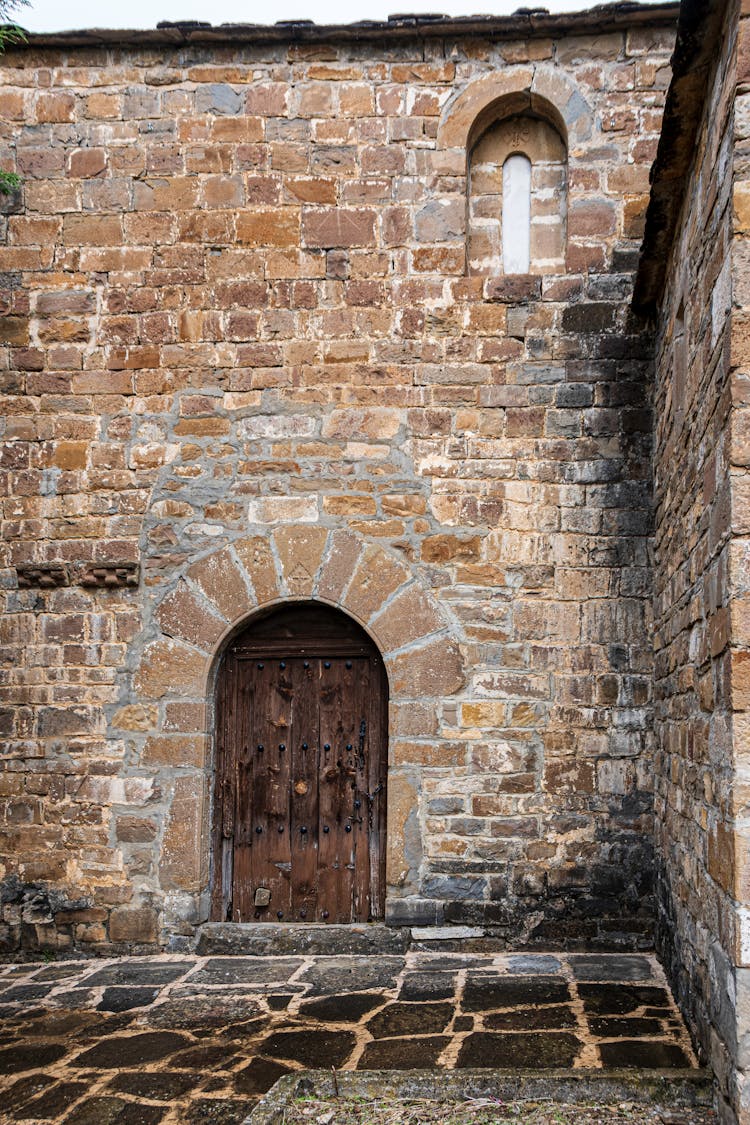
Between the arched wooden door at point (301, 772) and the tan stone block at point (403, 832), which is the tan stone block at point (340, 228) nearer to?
Result: the arched wooden door at point (301, 772)

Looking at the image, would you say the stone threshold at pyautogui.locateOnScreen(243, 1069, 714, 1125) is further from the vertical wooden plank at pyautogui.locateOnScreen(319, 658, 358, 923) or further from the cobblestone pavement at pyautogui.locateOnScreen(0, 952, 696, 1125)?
the vertical wooden plank at pyautogui.locateOnScreen(319, 658, 358, 923)

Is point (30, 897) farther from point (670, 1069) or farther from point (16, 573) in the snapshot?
point (670, 1069)

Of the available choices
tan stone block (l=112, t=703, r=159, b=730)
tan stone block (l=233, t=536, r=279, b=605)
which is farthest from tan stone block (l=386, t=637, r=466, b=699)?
tan stone block (l=112, t=703, r=159, b=730)

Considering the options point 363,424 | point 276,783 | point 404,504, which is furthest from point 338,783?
point 363,424

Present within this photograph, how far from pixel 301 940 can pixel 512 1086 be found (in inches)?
84.9

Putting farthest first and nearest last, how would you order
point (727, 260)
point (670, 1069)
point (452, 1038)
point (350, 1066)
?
point (452, 1038), point (350, 1066), point (670, 1069), point (727, 260)

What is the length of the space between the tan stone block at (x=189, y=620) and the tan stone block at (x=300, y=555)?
432 millimetres

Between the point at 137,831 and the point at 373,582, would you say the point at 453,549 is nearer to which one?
the point at 373,582

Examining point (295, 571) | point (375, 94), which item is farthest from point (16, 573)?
point (375, 94)

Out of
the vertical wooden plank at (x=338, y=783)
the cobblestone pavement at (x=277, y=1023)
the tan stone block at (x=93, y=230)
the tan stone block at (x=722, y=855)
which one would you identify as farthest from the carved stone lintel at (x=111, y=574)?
the tan stone block at (x=722, y=855)

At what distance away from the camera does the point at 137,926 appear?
5164mm

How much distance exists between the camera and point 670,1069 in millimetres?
3209

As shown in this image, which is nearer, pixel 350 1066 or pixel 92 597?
pixel 350 1066

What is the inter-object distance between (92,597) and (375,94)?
10.4 feet
